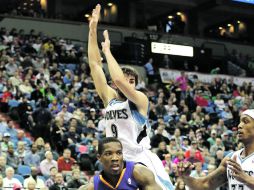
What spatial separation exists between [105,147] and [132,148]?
1.39 metres

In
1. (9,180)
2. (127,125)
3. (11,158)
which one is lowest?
(9,180)

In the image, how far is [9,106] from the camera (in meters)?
17.6

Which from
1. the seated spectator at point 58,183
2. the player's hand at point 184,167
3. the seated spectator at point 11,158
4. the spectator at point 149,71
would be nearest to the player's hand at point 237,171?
the player's hand at point 184,167

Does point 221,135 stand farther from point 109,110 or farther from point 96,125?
point 109,110

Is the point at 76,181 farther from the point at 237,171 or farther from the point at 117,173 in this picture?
the point at 237,171

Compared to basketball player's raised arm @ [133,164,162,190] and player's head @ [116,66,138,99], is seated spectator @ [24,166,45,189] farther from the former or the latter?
basketball player's raised arm @ [133,164,162,190]

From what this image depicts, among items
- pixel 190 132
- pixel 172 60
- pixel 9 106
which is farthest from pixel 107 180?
pixel 172 60

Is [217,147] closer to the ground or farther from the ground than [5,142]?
closer to the ground

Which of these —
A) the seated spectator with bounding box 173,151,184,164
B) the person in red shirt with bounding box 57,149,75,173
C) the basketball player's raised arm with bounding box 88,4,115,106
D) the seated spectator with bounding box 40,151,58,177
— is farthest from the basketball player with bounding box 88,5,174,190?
the seated spectator with bounding box 173,151,184,164

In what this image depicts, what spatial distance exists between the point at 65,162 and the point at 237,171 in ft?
33.0

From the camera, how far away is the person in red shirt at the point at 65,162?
14746mm

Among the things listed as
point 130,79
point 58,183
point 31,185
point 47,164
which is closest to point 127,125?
point 130,79

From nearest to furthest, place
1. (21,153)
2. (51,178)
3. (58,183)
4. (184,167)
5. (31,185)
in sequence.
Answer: (184,167)
(31,185)
(58,183)
(51,178)
(21,153)

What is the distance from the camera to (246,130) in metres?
5.77
